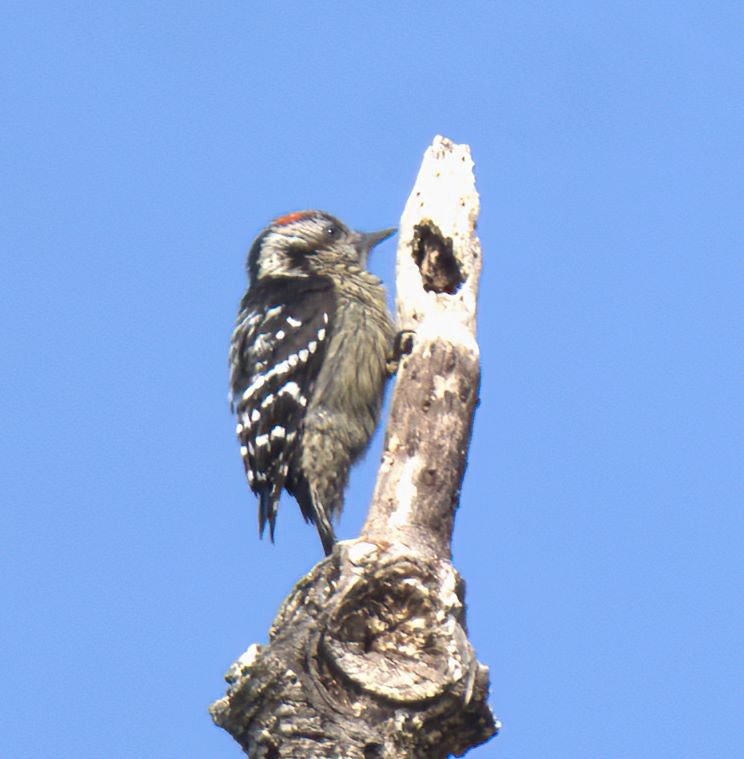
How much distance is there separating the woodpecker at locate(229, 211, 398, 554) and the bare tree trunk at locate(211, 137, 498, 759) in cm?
146

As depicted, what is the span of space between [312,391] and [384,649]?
7.63ft

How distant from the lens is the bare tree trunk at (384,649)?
4.03 m

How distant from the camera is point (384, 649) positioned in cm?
420

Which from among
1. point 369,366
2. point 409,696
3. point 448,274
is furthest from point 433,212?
point 409,696

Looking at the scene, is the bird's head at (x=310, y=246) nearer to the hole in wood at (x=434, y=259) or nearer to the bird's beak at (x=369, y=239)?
the bird's beak at (x=369, y=239)

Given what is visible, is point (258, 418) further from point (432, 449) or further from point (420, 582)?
point (420, 582)

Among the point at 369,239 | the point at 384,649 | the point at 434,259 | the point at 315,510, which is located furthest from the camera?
the point at 369,239

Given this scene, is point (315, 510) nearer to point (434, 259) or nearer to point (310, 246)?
point (434, 259)

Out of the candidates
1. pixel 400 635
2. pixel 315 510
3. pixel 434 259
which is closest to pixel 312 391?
pixel 315 510

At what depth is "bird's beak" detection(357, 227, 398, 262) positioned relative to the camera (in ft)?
23.2

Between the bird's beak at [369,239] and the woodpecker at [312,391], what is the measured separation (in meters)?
0.46

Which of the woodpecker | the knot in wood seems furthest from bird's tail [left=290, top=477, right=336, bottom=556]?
the knot in wood

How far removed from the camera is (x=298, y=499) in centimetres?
650

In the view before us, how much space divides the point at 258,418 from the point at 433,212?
1.31 m
